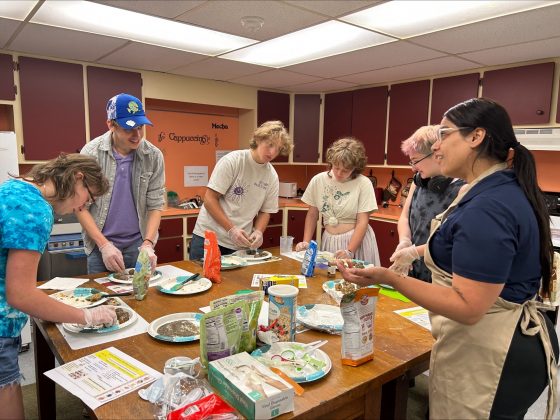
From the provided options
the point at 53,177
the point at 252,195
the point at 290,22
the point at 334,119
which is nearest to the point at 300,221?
the point at 334,119

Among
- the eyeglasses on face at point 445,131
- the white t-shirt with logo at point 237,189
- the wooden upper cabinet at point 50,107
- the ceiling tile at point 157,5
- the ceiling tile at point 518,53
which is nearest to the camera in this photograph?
the eyeglasses on face at point 445,131

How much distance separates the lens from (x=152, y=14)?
7.81 ft

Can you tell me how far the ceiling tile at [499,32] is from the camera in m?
2.33

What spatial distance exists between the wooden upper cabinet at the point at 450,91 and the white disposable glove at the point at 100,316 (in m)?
3.53

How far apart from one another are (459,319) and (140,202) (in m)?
1.73

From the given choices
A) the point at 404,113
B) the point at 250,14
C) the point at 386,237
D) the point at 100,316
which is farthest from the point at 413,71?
the point at 100,316

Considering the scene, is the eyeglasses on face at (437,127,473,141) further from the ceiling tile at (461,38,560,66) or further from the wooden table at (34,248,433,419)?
the ceiling tile at (461,38,560,66)

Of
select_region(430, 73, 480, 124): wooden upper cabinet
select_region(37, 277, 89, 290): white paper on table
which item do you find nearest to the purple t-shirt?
select_region(37, 277, 89, 290): white paper on table

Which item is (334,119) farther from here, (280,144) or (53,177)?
(53,177)

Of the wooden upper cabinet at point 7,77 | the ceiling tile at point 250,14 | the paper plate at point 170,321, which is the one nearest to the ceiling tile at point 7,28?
the wooden upper cabinet at point 7,77

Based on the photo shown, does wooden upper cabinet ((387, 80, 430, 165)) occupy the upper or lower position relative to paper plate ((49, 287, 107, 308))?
upper

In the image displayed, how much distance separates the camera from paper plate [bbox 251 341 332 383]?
107cm

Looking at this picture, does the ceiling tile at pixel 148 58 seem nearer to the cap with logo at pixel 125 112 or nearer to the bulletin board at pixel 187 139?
the bulletin board at pixel 187 139

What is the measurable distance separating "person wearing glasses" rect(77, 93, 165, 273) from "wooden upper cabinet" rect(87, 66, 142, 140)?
1.76 metres
